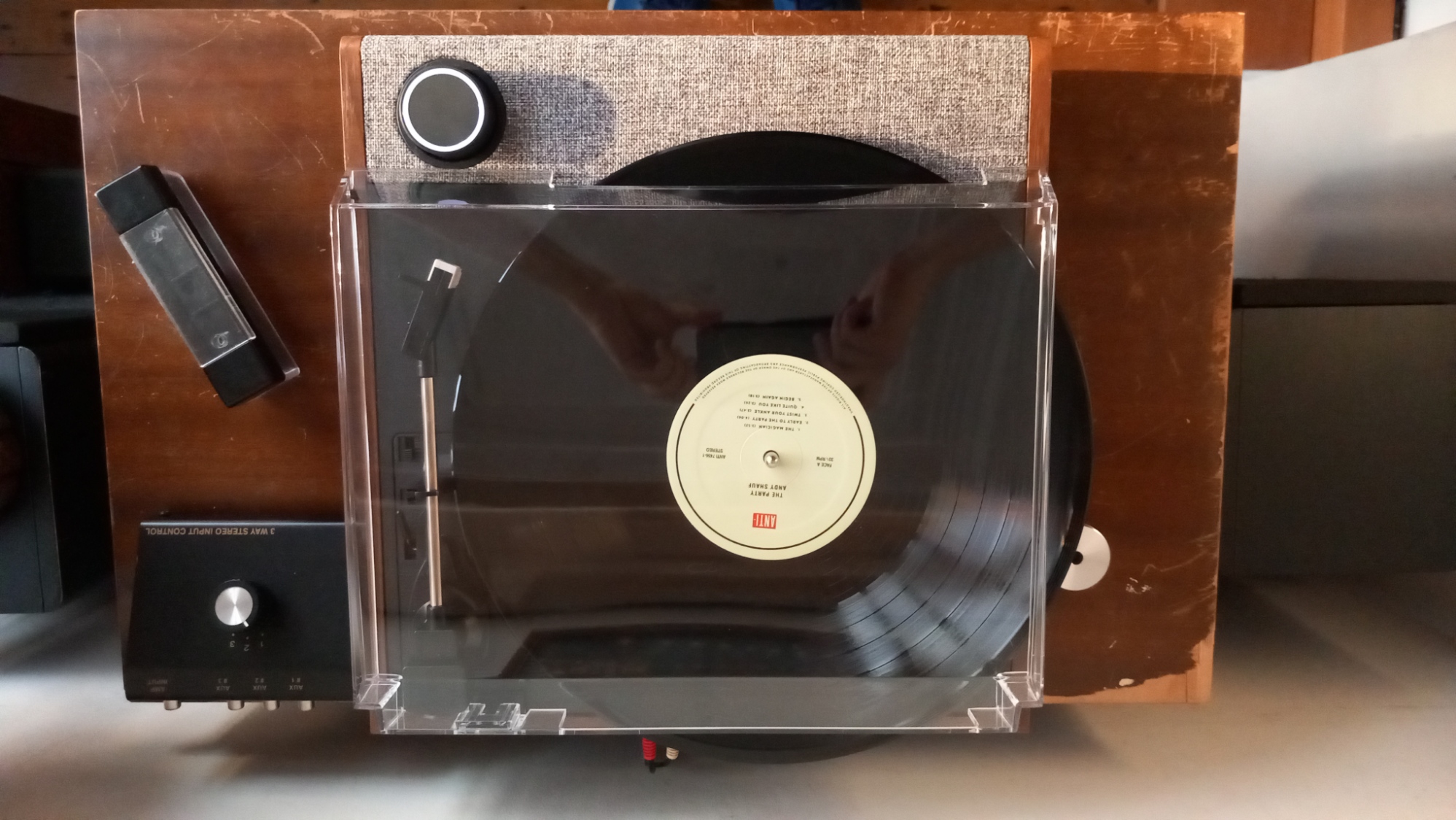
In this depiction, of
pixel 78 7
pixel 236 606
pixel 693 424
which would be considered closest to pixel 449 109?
pixel 693 424

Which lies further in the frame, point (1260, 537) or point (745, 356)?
point (1260, 537)

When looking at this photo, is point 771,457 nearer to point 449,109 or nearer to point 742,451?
point 742,451

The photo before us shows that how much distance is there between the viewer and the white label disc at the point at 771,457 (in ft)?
1.69

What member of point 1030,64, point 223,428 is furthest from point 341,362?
point 1030,64

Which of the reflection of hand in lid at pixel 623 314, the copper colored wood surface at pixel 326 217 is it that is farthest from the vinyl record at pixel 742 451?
the copper colored wood surface at pixel 326 217

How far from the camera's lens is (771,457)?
20.6 inches

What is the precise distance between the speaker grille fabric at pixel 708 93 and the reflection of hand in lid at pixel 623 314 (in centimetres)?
8

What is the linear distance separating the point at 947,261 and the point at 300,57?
0.47 meters

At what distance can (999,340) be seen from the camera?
0.51 m

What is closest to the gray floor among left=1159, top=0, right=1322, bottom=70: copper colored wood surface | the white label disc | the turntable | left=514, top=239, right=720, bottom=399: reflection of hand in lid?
the turntable

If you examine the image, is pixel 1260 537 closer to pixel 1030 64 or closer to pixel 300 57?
pixel 1030 64

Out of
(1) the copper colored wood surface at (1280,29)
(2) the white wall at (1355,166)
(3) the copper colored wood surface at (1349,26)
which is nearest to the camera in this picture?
(2) the white wall at (1355,166)

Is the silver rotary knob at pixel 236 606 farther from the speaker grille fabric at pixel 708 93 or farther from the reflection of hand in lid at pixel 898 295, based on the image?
the reflection of hand in lid at pixel 898 295

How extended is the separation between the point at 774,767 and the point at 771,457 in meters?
0.25
